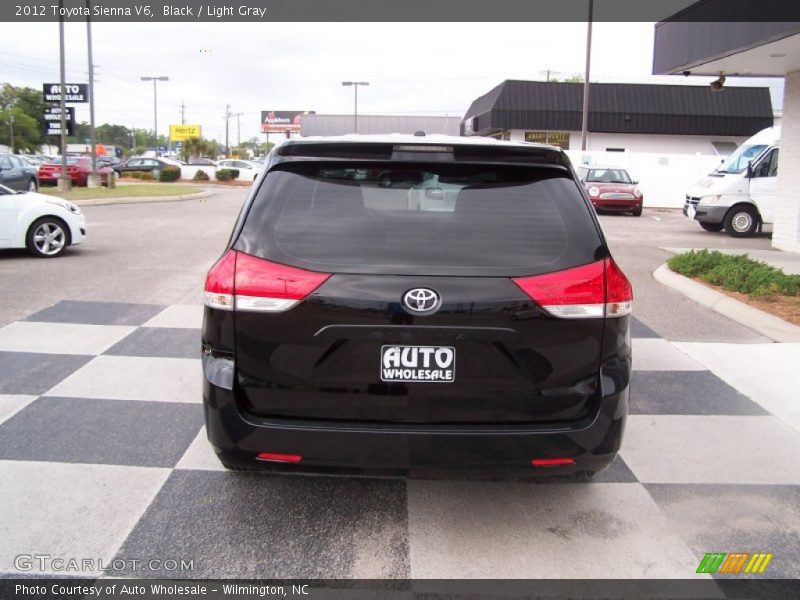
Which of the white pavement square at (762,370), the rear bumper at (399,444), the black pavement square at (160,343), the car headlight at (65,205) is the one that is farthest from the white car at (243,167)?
the rear bumper at (399,444)

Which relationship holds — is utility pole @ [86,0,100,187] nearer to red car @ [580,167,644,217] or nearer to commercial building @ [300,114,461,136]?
commercial building @ [300,114,461,136]

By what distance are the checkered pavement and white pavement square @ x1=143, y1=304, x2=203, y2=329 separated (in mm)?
1932

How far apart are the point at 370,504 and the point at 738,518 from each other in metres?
1.91

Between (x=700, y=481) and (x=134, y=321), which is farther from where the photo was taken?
(x=134, y=321)

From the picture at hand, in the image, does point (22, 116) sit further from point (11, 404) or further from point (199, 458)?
point (199, 458)

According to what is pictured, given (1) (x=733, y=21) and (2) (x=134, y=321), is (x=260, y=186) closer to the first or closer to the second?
(2) (x=134, y=321)

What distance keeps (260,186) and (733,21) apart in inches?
401

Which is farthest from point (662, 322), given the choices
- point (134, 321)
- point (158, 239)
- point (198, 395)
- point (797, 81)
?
point (158, 239)

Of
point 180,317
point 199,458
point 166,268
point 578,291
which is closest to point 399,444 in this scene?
point 578,291

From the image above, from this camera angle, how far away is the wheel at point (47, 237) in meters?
10.9

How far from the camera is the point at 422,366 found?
301cm

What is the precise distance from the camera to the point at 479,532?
11.6 ft

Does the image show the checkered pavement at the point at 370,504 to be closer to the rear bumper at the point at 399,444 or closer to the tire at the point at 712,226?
the rear bumper at the point at 399,444

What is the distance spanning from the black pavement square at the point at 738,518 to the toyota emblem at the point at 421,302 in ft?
5.74
